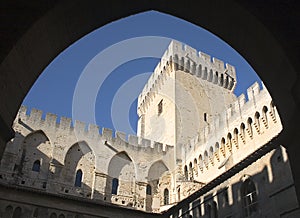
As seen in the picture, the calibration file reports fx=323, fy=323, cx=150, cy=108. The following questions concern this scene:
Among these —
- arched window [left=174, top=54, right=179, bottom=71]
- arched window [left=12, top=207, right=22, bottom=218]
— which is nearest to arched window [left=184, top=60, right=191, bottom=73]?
arched window [left=174, top=54, right=179, bottom=71]

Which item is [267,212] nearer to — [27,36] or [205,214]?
[205,214]

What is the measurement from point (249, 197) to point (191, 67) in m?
20.2

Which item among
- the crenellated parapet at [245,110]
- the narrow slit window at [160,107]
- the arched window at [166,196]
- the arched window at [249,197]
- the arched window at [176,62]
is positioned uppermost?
the arched window at [176,62]

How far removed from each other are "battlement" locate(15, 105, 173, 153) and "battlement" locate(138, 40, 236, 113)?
9.04 m

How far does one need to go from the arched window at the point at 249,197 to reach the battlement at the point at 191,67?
Result: 1882 centimetres

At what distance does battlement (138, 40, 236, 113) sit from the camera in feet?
106

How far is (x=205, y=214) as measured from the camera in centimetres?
1673

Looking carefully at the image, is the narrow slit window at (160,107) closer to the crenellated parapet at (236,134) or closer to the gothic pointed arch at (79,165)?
the crenellated parapet at (236,134)

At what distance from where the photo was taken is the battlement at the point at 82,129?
2262 cm

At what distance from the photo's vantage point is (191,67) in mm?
32719

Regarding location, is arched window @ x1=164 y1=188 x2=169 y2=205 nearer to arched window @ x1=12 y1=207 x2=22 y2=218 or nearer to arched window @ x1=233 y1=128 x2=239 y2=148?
arched window @ x1=233 y1=128 x2=239 y2=148

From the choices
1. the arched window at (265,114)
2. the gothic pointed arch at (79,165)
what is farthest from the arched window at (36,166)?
the arched window at (265,114)

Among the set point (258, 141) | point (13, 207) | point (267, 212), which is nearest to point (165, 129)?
point (258, 141)

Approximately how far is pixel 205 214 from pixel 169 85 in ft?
54.9
